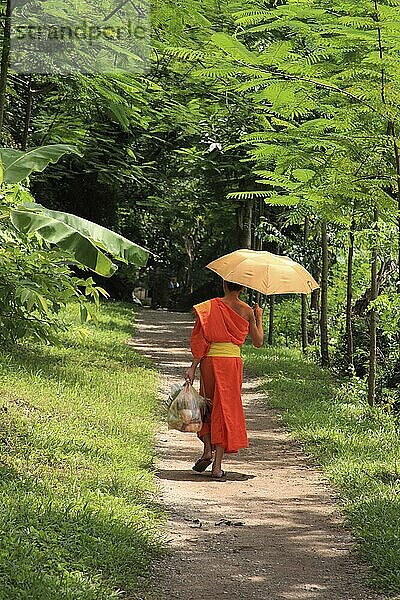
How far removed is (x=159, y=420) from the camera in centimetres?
1111

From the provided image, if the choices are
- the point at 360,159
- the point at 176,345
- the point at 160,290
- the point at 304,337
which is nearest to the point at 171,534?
the point at 360,159

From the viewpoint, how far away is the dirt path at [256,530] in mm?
5742

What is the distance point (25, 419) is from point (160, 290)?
108ft

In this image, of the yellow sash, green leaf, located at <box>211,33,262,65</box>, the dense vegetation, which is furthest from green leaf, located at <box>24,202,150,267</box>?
the yellow sash

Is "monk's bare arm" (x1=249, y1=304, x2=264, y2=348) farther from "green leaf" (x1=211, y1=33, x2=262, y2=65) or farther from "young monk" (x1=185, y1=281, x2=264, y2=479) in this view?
"green leaf" (x1=211, y1=33, x2=262, y2=65)

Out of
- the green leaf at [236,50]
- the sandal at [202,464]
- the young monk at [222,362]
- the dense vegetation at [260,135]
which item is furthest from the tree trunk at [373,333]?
the green leaf at [236,50]

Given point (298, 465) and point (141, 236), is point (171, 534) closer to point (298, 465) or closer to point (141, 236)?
point (298, 465)

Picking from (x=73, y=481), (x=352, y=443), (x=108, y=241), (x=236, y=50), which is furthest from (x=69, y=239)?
(x=352, y=443)

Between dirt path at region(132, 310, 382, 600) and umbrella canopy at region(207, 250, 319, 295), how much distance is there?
71.4 inches

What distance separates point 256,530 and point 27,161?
3485 mm

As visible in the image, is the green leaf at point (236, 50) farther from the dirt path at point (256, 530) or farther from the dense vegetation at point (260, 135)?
the dirt path at point (256, 530)

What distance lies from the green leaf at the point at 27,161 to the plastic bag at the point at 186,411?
2450 mm

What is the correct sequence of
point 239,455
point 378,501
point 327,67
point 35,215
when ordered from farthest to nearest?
point 239,455 < point 327,67 < point 378,501 < point 35,215

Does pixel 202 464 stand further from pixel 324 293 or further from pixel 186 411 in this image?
pixel 324 293
